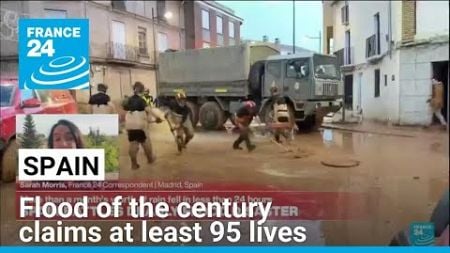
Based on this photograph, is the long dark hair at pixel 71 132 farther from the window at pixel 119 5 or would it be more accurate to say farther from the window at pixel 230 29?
the window at pixel 230 29

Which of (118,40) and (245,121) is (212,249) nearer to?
(245,121)

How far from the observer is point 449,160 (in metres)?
1.67

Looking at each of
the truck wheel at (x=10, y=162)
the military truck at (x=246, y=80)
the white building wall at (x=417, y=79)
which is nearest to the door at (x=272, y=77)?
the military truck at (x=246, y=80)

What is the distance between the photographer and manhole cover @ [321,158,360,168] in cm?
172

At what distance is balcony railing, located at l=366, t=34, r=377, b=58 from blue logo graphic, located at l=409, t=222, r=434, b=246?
668mm

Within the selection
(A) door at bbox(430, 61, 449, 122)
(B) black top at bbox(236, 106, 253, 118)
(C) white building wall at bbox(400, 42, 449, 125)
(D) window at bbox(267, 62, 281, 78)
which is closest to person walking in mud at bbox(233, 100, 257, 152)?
(B) black top at bbox(236, 106, 253, 118)

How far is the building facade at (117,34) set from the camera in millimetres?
1711

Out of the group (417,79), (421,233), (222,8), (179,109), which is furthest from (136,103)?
(421,233)

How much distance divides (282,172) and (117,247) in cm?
68

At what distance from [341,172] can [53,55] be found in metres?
1.14

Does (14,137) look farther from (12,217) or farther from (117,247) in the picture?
(117,247)

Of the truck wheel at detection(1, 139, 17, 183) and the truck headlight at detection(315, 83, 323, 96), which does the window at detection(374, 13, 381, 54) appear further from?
the truck wheel at detection(1, 139, 17, 183)

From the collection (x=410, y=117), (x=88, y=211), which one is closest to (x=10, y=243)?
(x=88, y=211)

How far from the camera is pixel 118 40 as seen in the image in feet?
5.81
